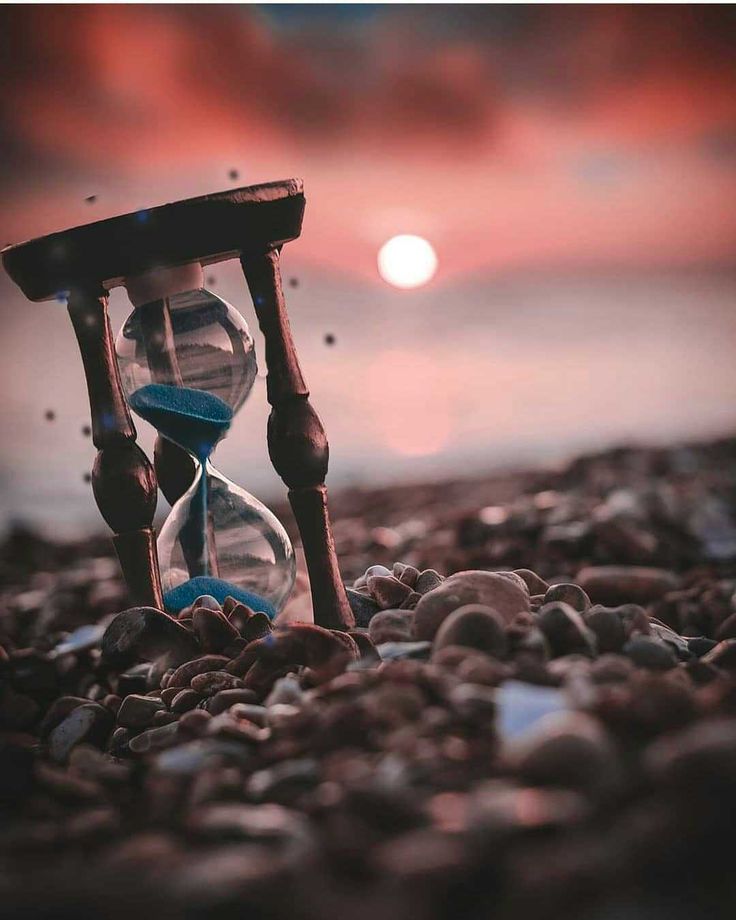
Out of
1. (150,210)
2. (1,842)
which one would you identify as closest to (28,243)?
(150,210)

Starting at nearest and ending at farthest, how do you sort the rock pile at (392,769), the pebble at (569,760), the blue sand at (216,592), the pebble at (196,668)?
the rock pile at (392,769)
the pebble at (569,760)
the pebble at (196,668)
the blue sand at (216,592)

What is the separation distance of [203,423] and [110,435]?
33 centimetres

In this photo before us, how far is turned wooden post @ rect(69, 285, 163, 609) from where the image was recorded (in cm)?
346

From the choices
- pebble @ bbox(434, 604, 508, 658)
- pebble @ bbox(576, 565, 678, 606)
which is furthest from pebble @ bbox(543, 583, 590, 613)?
pebble @ bbox(576, 565, 678, 606)

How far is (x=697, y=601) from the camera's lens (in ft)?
15.4

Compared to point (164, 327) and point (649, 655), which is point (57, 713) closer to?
point (164, 327)

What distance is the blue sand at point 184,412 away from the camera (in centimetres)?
338

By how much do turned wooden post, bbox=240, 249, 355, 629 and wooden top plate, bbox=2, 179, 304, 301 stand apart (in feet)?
0.34

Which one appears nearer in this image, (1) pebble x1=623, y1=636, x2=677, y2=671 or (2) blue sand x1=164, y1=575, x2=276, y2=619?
(1) pebble x1=623, y1=636, x2=677, y2=671

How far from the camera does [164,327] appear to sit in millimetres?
3375

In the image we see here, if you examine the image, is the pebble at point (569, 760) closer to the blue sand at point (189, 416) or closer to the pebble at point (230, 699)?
the pebble at point (230, 699)

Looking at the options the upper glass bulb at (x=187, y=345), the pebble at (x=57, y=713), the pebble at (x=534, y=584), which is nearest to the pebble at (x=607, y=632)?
the pebble at (x=534, y=584)

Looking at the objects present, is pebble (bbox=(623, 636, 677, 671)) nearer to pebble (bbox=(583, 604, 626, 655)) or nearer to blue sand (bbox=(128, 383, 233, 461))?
pebble (bbox=(583, 604, 626, 655))

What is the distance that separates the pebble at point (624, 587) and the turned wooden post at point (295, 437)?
1776 millimetres
